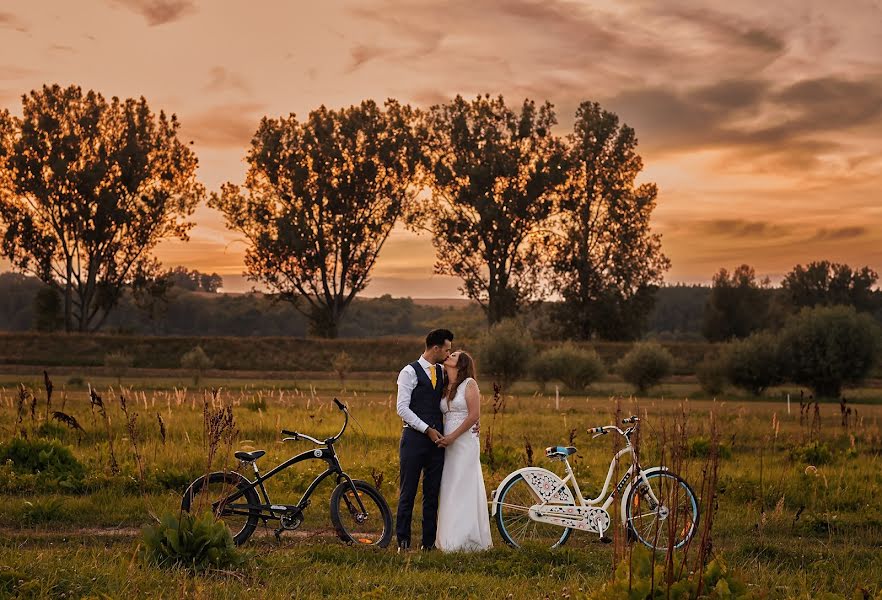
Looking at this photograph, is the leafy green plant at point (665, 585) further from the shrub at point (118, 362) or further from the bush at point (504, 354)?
the shrub at point (118, 362)

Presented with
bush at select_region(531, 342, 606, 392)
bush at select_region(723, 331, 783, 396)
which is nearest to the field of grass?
bush at select_region(723, 331, 783, 396)

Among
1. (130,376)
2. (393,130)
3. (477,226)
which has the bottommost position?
(130,376)

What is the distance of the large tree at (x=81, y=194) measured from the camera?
56125 mm

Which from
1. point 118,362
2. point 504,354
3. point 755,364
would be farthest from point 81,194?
point 755,364

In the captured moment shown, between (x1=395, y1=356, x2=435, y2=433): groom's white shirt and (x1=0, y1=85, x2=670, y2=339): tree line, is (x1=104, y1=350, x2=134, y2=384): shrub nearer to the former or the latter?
(x1=0, y1=85, x2=670, y2=339): tree line

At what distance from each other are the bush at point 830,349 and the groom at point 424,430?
3613 centimetres

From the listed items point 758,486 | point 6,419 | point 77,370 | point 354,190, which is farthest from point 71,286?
point 758,486

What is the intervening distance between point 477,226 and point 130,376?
2441 centimetres

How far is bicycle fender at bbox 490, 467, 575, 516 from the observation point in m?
10.8

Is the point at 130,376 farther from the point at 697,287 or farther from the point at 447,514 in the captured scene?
the point at 697,287

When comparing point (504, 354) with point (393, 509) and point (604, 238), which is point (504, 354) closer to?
point (604, 238)

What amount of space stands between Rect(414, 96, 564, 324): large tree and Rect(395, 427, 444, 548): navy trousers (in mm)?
48326

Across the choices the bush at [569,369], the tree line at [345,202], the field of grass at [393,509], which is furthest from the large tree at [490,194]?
the field of grass at [393,509]

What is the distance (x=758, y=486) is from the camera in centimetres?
1524
